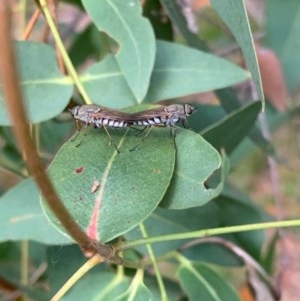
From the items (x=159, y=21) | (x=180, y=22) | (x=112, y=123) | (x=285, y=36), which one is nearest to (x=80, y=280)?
(x=112, y=123)

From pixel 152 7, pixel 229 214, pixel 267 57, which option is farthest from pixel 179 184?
pixel 267 57

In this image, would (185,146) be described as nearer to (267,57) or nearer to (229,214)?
(229,214)

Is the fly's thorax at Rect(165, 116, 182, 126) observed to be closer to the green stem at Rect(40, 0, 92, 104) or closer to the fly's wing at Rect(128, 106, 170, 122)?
the fly's wing at Rect(128, 106, 170, 122)

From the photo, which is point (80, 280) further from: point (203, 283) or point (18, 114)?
point (18, 114)

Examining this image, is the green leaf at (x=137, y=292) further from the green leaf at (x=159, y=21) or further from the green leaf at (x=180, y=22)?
the green leaf at (x=159, y=21)

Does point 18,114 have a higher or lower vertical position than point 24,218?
higher

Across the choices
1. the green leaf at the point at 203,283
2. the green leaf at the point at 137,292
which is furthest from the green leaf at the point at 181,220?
the green leaf at the point at 137,292

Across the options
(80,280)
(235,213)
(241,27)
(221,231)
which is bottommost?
(235,213)
